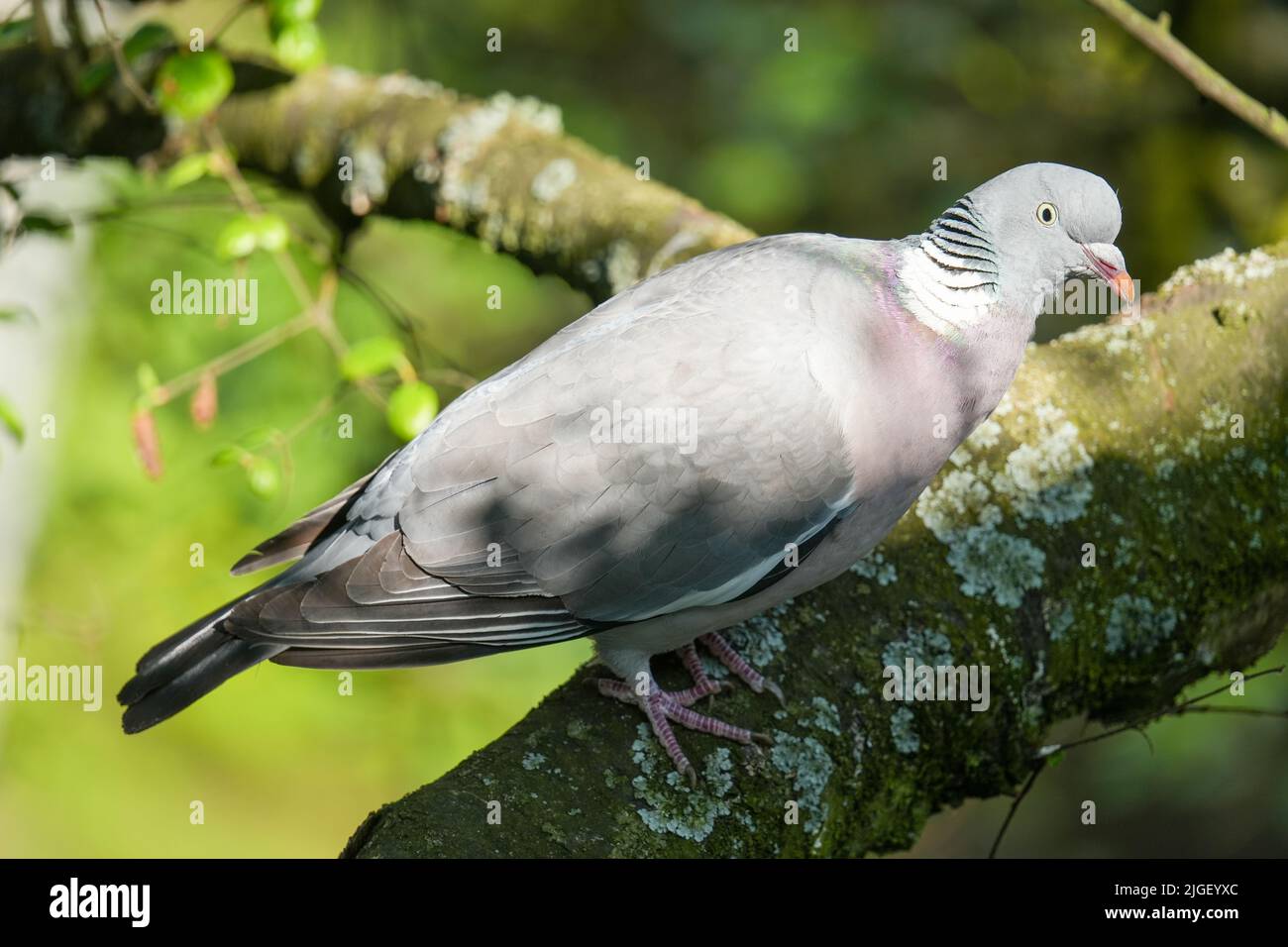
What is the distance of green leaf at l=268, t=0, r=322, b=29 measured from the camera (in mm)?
2662

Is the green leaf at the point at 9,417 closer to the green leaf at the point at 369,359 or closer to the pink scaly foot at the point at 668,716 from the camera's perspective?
the green leaf at the point at 369,359

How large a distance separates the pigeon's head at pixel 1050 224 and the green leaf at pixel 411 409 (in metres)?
1.24

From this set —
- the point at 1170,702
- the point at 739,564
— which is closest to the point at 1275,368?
the point at 1170,702

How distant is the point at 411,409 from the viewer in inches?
102

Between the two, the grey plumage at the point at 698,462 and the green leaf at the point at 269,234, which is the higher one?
the green leaf at the point at 269,234

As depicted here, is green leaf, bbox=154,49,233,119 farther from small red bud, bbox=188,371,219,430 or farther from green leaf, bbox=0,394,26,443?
green leaf, bbox=0,394,26,443

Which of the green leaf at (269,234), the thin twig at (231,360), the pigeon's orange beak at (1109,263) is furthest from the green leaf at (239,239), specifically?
the pigeon's orange beak at (1109,263)

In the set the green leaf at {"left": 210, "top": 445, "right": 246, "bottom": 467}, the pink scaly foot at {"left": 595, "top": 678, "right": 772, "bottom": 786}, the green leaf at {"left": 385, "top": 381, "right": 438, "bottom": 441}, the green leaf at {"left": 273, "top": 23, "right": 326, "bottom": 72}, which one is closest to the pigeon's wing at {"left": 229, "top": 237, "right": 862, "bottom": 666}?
the pink scaly foot at {"left": 595, "top": 678, "right": 772, "bottom": 786}

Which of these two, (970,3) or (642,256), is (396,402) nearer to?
(642,256)

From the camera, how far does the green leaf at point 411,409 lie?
2.59m

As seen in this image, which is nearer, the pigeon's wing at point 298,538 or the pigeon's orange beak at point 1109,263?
the pigeon's orange beak at point 1109,263

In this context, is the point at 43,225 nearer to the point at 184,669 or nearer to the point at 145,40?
the point at 145,40

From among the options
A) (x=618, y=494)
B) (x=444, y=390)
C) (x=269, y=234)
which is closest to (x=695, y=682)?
(x=618, y=494)

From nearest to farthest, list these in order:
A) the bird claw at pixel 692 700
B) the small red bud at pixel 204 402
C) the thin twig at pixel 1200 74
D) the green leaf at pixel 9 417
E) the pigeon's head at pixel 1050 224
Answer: the bird claw at pixel 692 700
the pigeon's head at pixel 1050 224
the green leaf at pixel 9 417
the small red bud at pixel 204 402
the thin twig at pixel 1200 74
